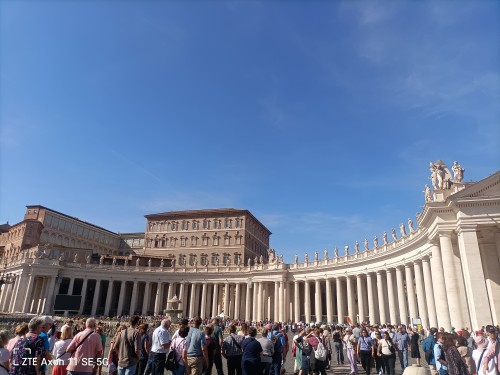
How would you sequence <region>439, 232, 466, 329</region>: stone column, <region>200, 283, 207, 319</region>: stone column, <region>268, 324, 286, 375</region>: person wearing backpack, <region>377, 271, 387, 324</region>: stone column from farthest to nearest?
<region>200, 283, 207, 319</region>: stone column < <region>377, 271, 387, 324</region>: stone column < <region>439, 232, 466, 329</region>: stone column < <region>268, 324, 286, 375</region>: person wearing backpack

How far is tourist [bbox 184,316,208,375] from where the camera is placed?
9.17 meters

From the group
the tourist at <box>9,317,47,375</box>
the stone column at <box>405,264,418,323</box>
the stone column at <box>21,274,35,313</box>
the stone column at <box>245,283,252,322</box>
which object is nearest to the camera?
the tourist at <box>9,317,47,375</box>

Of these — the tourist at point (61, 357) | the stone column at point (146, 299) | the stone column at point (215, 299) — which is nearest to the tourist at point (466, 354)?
the tourist at point (61, 357)

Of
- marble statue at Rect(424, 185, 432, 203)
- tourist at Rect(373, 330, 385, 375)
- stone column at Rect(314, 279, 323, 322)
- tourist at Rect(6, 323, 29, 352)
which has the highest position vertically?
marble statue at Rect(424, 185, 432, 203)

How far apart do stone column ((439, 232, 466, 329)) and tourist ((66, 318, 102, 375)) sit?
2650 centimetres

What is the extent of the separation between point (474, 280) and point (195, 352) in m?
21.7

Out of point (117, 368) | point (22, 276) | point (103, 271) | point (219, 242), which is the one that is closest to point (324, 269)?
point (219, 242)

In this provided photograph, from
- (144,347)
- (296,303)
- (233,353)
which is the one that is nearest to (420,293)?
(296,303)

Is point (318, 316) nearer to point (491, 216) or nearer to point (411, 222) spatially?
point (411, 222)

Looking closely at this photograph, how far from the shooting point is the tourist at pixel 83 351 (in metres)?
7.69

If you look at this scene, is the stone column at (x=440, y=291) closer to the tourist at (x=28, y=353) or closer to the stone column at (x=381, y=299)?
the stone column at (x=381, y=299)

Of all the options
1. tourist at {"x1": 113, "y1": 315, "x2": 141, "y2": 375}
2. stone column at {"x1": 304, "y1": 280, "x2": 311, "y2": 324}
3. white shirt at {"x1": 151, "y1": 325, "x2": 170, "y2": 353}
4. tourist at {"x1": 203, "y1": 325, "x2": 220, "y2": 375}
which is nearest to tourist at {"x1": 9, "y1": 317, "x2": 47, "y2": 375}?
tourist at {"x1": 113, "y1": 315, "x2": 141, "y2": 375}

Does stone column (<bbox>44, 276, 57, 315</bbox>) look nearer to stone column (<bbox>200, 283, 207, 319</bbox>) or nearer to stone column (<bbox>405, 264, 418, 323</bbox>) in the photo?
stone column (<bbox>200, 283, 207, 319</bbox>)

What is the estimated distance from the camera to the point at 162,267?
71.6 meters
